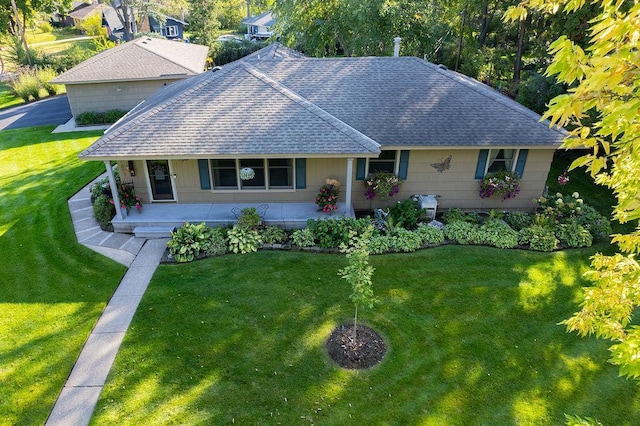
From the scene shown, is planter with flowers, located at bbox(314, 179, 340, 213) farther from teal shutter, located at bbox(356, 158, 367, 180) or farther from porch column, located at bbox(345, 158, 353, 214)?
teal shutter, located at bbox(356, 158, 367, 180)

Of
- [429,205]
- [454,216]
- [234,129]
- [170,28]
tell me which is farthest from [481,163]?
[170,28]

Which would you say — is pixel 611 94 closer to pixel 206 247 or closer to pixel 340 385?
pixel 340 385

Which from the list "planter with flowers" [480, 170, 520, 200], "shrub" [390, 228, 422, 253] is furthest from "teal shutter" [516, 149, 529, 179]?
"shrub" [390, 228, 422, 253]

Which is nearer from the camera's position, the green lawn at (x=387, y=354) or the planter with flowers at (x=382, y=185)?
the green lawn at (x=387, y=354)

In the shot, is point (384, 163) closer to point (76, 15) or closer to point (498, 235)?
point (498, 235)

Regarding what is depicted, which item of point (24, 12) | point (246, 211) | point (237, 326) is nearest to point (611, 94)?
point (237, 326)

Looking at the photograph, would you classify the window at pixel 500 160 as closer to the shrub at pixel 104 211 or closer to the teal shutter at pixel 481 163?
the teal shutter at pixel 481 163

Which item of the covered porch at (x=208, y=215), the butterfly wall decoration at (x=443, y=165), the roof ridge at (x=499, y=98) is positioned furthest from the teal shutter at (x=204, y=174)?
the roof ridge at (x=499, y=98)
